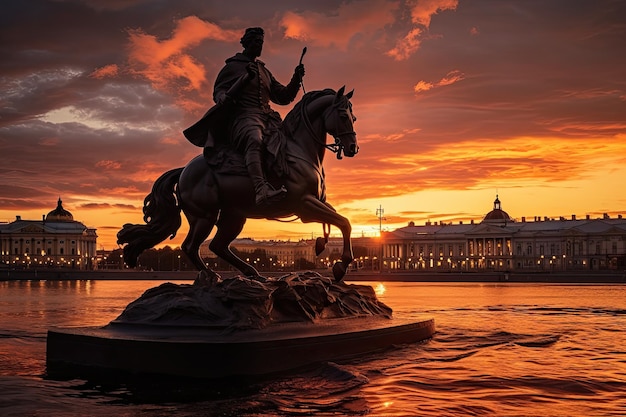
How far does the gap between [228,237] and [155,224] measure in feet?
3.12

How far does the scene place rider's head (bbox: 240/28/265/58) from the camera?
9.04 meters

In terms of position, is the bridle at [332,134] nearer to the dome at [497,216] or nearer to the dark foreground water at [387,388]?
the dark foreground water at [387,388]

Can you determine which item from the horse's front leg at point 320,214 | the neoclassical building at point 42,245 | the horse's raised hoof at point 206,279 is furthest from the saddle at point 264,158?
the neoclassical building at point 42,245

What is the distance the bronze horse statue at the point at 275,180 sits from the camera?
831 cm

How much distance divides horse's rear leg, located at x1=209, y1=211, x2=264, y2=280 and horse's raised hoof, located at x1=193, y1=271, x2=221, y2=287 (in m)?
0.81

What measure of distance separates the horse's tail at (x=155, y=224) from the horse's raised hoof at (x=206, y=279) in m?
1.02

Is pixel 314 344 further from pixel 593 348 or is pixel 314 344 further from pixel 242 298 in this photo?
pixel 593 348

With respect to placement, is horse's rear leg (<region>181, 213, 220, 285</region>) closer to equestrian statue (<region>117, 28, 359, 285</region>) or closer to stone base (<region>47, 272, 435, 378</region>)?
equestrian statue (<region>117, 28, 359, 285</region>)

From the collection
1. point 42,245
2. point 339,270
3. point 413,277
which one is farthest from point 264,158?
point 42,245

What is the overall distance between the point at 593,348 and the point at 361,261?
138 metres

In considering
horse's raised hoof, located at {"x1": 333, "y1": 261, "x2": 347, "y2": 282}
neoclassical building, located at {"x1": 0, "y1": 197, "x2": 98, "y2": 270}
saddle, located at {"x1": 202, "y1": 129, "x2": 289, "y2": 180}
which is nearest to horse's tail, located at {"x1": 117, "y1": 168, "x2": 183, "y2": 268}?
saddle, located at {"x1": 202, "y1": 129, "x2": 289, "y2": 180}

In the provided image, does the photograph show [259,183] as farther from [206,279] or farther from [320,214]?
[206,279]

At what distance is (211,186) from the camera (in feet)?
27.8

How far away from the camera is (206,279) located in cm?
830
